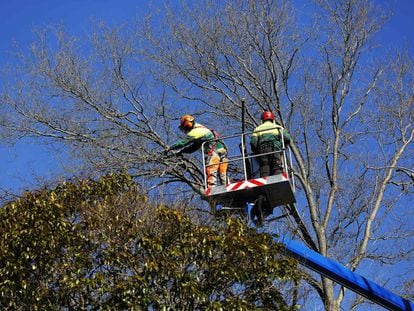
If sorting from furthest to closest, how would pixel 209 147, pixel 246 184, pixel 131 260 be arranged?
pixel 209 147, pixel 246 184, pixel 131 260

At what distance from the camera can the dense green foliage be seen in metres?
8.77

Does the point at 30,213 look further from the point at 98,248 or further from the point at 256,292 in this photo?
the point at 256,292

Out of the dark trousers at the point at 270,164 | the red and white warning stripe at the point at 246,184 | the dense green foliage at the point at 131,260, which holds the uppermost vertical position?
the dark trousers at the point at 270,164

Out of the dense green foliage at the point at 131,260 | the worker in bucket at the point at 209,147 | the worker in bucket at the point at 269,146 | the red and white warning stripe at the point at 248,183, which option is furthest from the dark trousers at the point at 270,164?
the dense green foliage at the point at 131,260

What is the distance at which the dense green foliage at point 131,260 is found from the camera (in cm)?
→ 877

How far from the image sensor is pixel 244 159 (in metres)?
11.9

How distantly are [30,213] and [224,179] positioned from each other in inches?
144

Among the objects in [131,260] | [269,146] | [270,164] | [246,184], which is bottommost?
[131,260]

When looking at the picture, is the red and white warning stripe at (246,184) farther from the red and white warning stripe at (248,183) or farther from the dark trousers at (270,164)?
the dark trousers at (270,164)

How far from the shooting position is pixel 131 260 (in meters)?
8.99

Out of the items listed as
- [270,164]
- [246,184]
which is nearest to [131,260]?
[246,184]

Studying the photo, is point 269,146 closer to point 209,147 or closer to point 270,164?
point 270,164

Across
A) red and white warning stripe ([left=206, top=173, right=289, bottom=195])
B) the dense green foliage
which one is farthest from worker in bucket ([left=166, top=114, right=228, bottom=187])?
the dense green foliage

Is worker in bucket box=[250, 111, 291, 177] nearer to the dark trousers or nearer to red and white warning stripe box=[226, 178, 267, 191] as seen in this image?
the dark trousers
